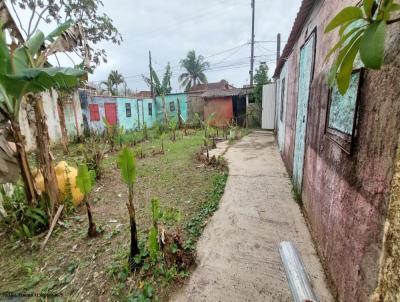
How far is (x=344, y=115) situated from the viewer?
184 centimetres

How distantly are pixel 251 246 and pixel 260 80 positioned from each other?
1250 centimetres

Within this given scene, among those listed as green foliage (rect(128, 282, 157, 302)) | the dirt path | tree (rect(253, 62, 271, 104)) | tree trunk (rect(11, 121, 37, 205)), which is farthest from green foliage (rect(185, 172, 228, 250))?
tree (rect(253, 62, 271, 104))

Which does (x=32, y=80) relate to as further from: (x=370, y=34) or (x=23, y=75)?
(x=370, y=34)

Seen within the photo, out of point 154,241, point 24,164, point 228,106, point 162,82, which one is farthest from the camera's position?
point 162,82

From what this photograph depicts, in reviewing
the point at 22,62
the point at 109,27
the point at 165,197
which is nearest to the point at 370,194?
the point at 165,197

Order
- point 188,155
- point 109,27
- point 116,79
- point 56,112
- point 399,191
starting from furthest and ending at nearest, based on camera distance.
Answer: point 116,79
point 109,27
point 56,112
point 188,155
point 399,191

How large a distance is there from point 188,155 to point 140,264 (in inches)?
191

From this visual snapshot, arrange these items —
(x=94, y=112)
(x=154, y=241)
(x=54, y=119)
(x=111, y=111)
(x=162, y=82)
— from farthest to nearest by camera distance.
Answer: (x=162, y=82), (x=111, y=111), (x=94, y=112), (x=54, y=119), (x=154, y=241)

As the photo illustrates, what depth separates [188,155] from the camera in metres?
7.04

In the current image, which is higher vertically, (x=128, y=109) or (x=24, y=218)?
(x=128, y=109)

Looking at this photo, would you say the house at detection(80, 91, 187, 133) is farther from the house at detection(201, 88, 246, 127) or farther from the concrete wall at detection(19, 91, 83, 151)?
the house at detection(201, 88, 246, 127)

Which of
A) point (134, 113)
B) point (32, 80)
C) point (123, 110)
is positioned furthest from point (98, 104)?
point (32, 80)

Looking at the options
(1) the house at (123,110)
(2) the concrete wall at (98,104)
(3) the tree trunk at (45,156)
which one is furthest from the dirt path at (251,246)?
(2) the concrete wall at (98,104)

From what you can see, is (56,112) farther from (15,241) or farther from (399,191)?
(399,191)
